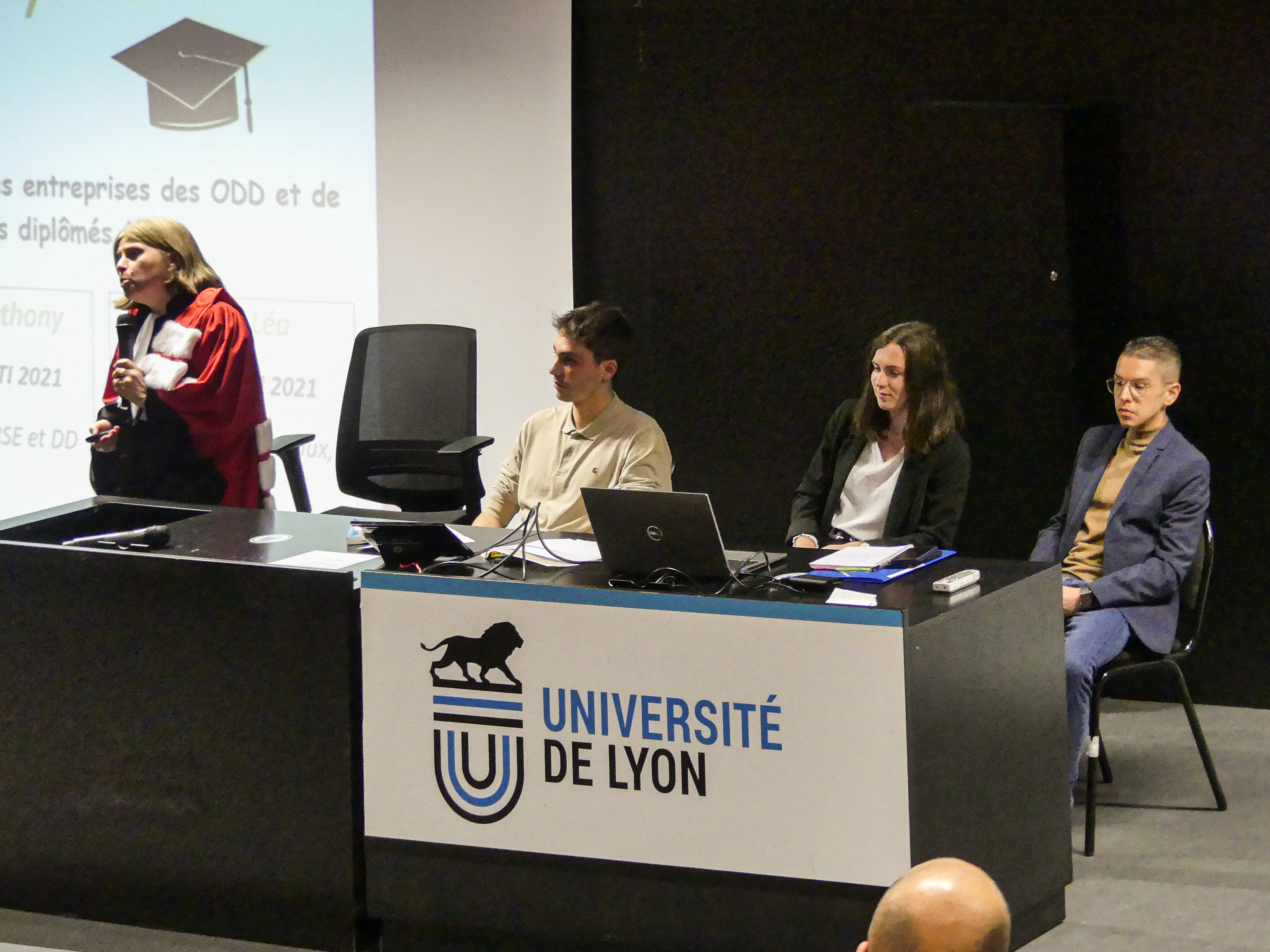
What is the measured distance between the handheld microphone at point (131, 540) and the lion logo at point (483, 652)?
0.71 metres

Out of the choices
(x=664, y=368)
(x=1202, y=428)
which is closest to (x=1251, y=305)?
(x=1202, y=428)

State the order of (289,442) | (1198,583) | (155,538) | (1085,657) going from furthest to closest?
(289,442), (1198,583), (1085,657), (155,538)

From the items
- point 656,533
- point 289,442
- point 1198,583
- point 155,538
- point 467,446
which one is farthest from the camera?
point 289,442

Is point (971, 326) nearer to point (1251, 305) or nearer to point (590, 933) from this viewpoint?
point (1251, 305)

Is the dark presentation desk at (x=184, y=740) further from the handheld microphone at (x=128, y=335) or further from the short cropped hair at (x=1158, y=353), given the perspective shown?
the short cropped hair at (x=1158, y=353)

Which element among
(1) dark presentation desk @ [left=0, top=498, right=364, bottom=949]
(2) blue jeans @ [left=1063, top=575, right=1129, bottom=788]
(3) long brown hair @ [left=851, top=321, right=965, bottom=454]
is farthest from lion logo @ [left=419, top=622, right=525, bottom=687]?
(3) long brown hair @ [left=851, top=321, right=965, bottom=454]

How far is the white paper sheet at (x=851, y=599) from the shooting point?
2.58 m

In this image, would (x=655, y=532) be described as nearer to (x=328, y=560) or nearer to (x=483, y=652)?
(x=483, y=652)

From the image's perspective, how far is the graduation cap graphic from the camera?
212 inches

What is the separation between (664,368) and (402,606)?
2.26 meters

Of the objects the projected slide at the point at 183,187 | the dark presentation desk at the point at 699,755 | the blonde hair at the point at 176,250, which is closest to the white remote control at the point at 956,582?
the dark presentation desk at the point at 699,755

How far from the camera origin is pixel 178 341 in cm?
415

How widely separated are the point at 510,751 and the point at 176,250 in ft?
6.74

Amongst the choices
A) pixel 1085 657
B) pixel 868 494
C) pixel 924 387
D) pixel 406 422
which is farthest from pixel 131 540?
pixel 1085 657
